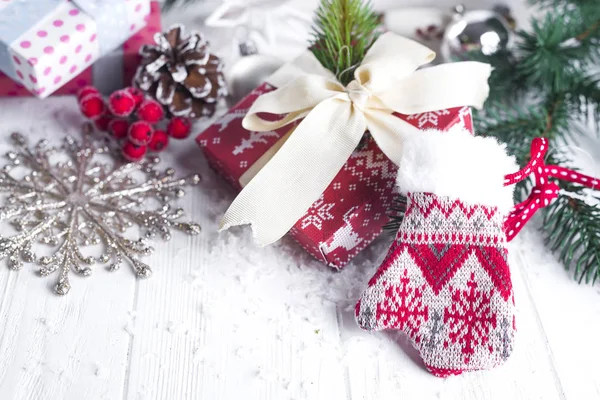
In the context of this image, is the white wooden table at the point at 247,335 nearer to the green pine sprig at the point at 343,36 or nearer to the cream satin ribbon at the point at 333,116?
the cream satin ribbon at the point at 333,116

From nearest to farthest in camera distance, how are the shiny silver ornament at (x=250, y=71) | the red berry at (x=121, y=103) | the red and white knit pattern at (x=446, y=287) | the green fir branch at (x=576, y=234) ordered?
the red and white knit pattern at (x=446, y=287), the green fir branch at (x=576, y=234), the red berry at (x=121, y=103), the shiny silver ornament at (x=250, y=71)

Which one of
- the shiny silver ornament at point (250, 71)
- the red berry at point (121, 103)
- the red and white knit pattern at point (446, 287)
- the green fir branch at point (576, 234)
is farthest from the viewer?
the shiny silver ornament at point (250, 71)

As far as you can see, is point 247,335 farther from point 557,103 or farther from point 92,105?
point 557,103

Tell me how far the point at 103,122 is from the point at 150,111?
11 cm

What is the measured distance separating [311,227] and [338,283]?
0.35 ft

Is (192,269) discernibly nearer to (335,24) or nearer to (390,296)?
(390,296)

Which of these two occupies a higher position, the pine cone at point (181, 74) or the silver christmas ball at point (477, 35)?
the silver christmas ball at point (477, 35)

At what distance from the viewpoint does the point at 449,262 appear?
843 millimetres

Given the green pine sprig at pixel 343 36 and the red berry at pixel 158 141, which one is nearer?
the green pine sprig at pixel 343 36

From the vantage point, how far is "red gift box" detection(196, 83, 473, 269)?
92cm

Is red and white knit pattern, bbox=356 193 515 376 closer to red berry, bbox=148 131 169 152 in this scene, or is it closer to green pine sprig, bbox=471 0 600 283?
green pine sprig, bbox=471 0 600 283

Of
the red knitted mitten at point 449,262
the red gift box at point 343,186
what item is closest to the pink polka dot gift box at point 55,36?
the red gift box at point 343,186

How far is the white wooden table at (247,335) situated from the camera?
0.85 metres

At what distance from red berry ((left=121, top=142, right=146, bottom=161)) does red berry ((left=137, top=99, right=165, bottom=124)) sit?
5 cm
